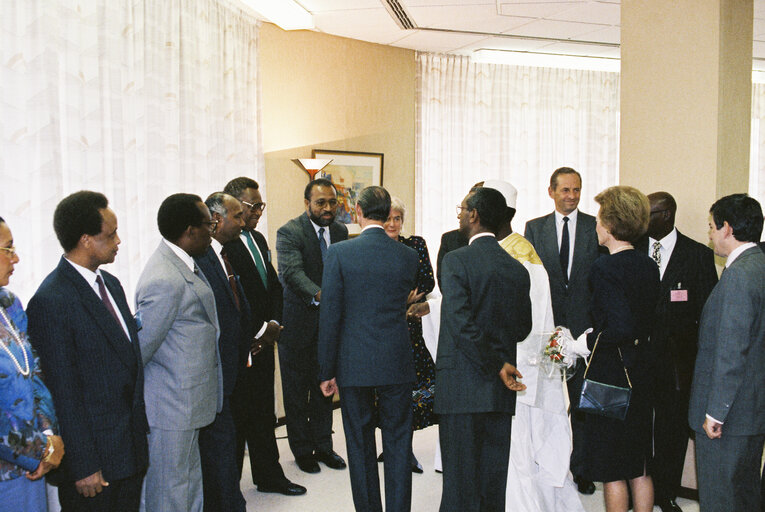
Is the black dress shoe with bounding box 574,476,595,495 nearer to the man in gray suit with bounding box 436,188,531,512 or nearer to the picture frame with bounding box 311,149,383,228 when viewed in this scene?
the man in gray suit with bounding box 436,188,531,512

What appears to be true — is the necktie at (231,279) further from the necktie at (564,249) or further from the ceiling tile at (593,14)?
the ceiling tile at (593,14)

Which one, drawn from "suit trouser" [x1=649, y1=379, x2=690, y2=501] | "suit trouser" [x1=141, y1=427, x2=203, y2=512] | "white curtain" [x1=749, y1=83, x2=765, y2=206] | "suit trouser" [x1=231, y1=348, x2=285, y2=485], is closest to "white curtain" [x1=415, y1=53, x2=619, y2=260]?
"white curtain" [x1=749, y1=83, x2=765, y2=206]

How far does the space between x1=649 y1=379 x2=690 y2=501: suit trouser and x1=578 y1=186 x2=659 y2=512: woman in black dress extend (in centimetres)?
79

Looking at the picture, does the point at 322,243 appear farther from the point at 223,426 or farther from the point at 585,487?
the point at 585,487

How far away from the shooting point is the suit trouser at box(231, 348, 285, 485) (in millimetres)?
3746

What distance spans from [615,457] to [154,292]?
2.17 meters

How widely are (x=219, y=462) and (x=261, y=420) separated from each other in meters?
0.75

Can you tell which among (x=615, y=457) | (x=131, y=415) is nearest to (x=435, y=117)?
(x=615, y=457)

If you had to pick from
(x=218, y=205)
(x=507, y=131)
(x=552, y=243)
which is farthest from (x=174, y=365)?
(x=507, y=131)

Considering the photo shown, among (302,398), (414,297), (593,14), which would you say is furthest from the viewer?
(593,14)

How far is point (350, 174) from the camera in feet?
20.3

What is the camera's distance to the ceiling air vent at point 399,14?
16.7ft

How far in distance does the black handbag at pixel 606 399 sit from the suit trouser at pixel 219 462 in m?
1.74

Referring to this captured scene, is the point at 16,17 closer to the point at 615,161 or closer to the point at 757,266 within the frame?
the point at 757,266
